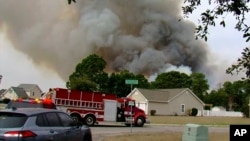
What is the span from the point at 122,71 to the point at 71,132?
90.1 metres

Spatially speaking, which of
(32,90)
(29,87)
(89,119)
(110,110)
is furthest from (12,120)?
(29,87)

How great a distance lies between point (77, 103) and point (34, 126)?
2161cm

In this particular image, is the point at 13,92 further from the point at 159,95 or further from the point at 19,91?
the point at 159,95

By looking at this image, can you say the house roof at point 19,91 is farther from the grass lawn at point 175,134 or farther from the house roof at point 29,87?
the grass lawn at point 175,134

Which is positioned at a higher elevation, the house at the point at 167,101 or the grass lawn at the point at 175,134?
the house at the point at 167,101

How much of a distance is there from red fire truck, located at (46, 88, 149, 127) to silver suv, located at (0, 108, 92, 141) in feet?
62.3

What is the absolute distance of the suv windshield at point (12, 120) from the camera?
1133 centimetres

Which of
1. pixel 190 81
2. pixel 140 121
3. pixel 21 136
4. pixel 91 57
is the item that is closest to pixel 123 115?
pixel 140 121

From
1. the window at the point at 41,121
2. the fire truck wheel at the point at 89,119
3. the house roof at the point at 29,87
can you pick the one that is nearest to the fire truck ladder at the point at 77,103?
the fire truck wheel at the point at 89,119

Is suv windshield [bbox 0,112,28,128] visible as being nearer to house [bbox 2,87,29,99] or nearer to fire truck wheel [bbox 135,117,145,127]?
fire truck wheel [bbox 135,117,145,127]

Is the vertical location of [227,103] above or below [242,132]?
above

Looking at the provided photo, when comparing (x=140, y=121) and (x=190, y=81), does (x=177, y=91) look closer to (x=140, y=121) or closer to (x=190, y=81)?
(x=190, y=81)

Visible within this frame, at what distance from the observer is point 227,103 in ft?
397

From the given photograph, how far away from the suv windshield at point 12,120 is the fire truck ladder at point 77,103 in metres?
21.0
